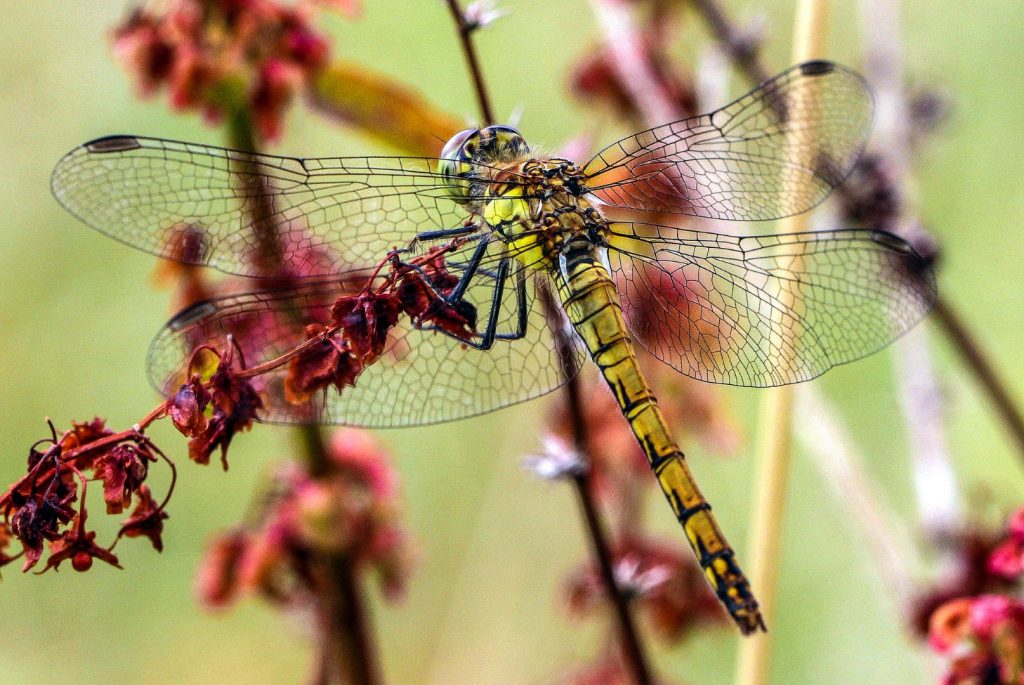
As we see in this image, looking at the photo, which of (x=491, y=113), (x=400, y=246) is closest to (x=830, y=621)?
(x=400, y=246)

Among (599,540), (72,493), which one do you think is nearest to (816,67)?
(599,540)

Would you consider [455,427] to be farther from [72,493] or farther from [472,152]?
[72,493]

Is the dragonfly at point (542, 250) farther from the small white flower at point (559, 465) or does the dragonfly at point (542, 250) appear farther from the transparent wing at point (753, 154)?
A: the small white flower at point (559, 465)

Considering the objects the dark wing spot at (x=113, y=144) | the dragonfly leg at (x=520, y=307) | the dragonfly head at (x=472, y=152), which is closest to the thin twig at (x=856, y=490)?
the dragonfly leg at (x=520, y=307)

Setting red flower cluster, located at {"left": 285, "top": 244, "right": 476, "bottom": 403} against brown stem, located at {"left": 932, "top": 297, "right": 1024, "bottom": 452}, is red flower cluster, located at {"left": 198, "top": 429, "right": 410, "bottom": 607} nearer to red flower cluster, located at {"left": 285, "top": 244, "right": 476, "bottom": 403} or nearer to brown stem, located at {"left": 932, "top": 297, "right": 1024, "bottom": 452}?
red flower cluster, located at {"left": 285, "top": 244, "right": 476, "bottom": 403}

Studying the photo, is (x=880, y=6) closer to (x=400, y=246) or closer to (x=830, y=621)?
(x=400, y=246)

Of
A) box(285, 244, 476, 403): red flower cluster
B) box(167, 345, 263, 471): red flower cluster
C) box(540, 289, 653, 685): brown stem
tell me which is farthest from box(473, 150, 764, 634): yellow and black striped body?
box(167, 345, 263, 471): red flower cluster
